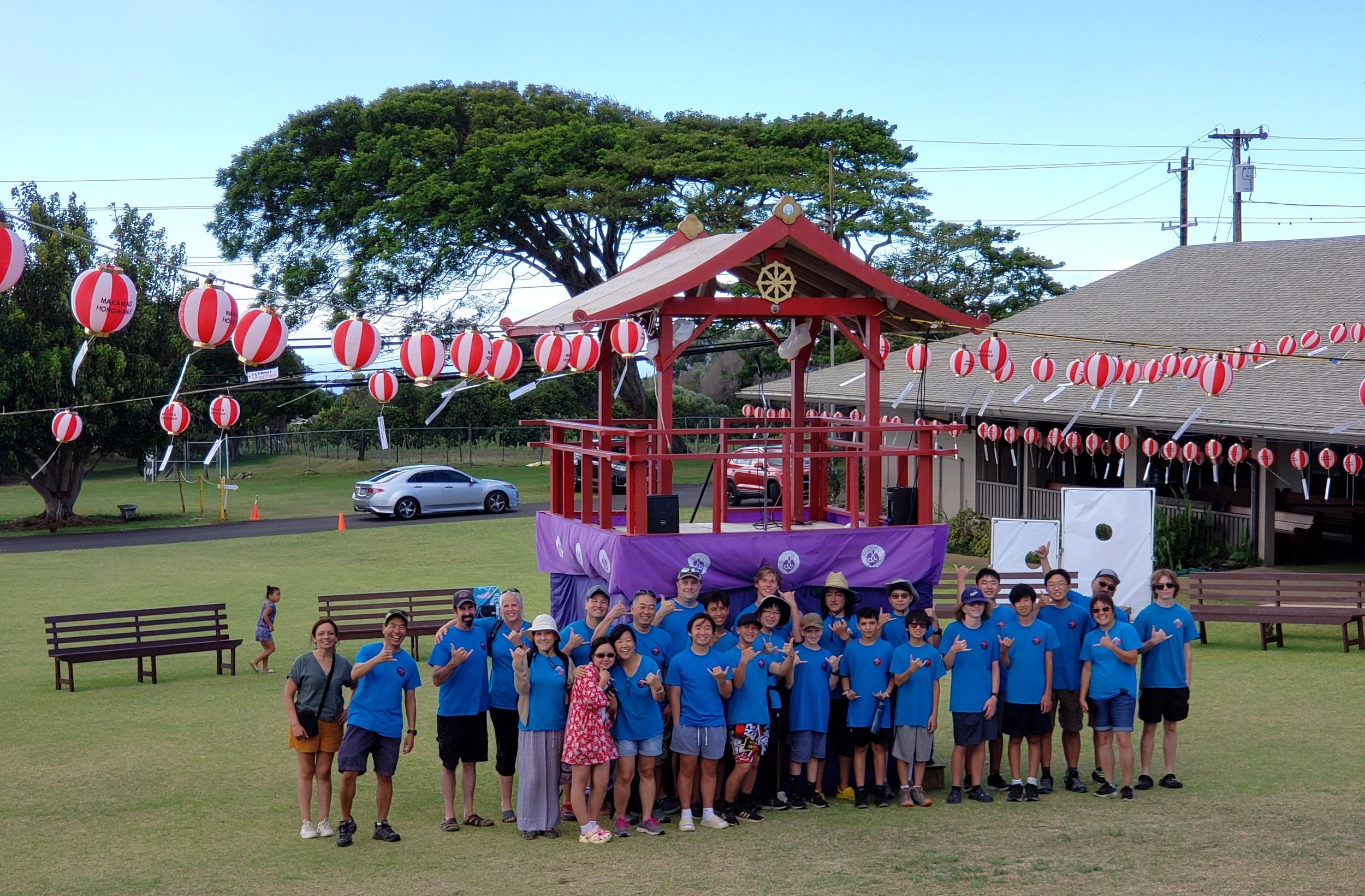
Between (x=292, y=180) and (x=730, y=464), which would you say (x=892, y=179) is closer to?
(x=730, y=464)

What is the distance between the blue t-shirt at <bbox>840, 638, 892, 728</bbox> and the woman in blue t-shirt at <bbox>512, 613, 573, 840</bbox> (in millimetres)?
2070

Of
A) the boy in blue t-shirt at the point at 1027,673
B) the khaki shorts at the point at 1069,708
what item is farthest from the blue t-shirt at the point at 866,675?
the khaki shorts at the point at 1069,708

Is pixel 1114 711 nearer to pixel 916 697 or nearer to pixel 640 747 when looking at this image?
pixel 916 697

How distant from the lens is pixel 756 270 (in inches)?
456

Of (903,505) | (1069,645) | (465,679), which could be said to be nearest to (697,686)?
(465,679)

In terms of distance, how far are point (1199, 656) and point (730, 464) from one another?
1720cm

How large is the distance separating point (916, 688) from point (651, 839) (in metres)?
2.12

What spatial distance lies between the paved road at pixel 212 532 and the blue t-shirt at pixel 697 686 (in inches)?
663

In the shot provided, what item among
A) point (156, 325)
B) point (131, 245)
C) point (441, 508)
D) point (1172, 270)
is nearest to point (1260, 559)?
point (1172, 270)

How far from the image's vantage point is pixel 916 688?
9.02m

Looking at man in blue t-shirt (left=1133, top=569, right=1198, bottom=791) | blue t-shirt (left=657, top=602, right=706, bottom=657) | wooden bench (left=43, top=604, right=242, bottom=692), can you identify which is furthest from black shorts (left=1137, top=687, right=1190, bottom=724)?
wooden bench (left=43, top=604, right=242, bottom=692)

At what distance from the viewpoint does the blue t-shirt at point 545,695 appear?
8.45 m

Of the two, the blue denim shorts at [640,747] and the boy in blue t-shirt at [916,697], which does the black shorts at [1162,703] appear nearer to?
the boy in blue t-shirt at [916,697]

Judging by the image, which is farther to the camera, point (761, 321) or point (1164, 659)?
point (761, 321)
